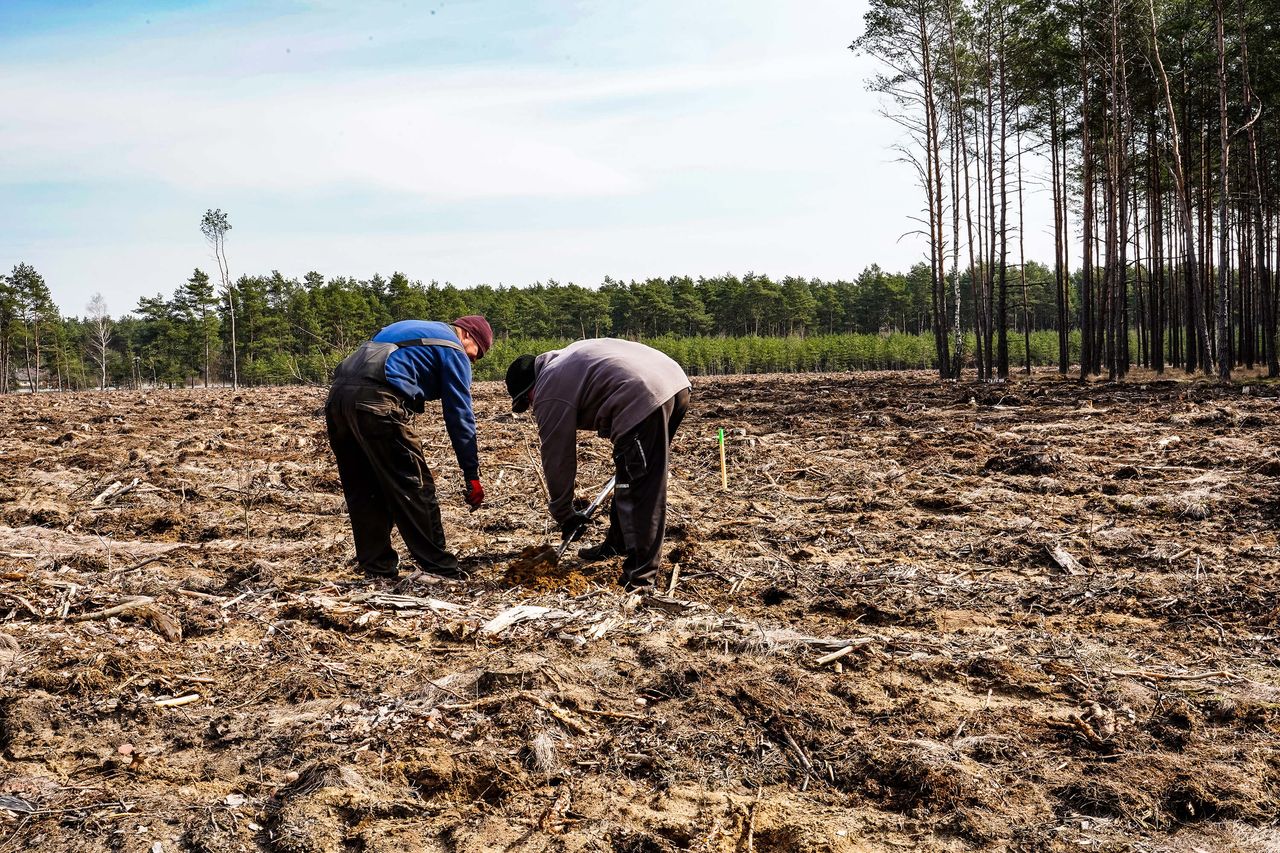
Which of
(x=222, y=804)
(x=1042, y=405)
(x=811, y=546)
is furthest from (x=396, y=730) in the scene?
(x=1042, y=405)

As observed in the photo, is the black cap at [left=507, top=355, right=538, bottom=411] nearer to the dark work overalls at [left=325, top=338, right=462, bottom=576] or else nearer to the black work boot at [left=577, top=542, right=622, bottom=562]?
the dark work overalls at [left=325, top=338, right=462, bottom=576]

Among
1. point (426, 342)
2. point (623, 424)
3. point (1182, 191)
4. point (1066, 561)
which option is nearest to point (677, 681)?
point (623, 424)

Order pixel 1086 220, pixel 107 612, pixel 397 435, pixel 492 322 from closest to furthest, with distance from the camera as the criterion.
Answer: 1. pixel 107 612
2. pixel 397 435
3. pixel 1086 220
4. pixel 492 322

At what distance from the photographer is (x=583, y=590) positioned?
528 centimetres

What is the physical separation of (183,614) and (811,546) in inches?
157

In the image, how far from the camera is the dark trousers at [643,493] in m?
5.41

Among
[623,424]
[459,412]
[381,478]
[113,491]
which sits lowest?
[113,491]

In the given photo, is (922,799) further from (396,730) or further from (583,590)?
(583,590)

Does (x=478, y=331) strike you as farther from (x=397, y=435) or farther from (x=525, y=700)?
(x=525, y=700)

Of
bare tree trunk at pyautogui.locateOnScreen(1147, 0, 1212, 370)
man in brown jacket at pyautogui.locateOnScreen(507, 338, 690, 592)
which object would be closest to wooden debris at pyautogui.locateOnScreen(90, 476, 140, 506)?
man in brown jacket at pyautogui.locateOnScreen(507, 338, 690, 592)

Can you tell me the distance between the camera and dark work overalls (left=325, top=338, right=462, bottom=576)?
5.24 m

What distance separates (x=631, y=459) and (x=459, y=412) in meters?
1.05

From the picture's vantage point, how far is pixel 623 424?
17.6 ft

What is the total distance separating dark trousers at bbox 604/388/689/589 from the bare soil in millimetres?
217
